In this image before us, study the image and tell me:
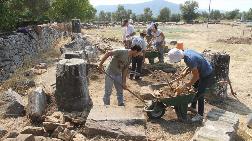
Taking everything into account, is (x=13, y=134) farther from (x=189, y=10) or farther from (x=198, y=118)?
(x=189, y=10)

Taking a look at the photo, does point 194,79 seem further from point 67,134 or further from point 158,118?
point 67,134

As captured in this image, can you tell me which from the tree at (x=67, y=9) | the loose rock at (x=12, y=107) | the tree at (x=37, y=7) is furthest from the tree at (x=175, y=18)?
Answer: the loose rock at (x=12, y=107)

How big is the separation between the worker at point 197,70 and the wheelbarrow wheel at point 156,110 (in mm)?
495

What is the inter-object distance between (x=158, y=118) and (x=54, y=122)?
89.0 inches

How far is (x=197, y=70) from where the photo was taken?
26.1 ft

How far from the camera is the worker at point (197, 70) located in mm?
7785

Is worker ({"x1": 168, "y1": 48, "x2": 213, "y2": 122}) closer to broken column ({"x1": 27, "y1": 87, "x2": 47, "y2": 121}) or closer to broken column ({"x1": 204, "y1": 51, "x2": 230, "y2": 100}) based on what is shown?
broken column ({"x1": 204, "y1": 51, "x2": 230, "y2": 100})

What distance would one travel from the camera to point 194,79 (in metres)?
7.93

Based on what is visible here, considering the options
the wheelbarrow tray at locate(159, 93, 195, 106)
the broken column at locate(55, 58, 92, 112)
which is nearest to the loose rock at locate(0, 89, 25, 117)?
the broken column at locate(55, 58, 92, 112)

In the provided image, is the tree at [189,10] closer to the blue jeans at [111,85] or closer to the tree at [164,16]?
the tree at [164,16]

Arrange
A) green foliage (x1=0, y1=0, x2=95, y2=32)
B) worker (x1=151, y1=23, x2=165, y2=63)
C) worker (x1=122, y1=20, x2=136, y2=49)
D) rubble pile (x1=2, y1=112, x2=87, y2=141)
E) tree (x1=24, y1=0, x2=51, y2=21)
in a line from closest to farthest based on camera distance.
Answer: rubble pile (x1=2, y1=112, x2=87, y2=141) → worker (x1=151, y1=23, x2=165, y2=63) → worker (x1=122, y1=20, x2=136, y2=49) → green foliage (x1=0, y1=0, x2=95, y2=32) → tree (x1=24, y1=0, x2=51, y2=21)

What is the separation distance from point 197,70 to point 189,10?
5249cm

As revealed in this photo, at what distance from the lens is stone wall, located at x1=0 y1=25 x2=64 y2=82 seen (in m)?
15.0

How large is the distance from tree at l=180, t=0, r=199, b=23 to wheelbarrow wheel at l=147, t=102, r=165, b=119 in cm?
5174
